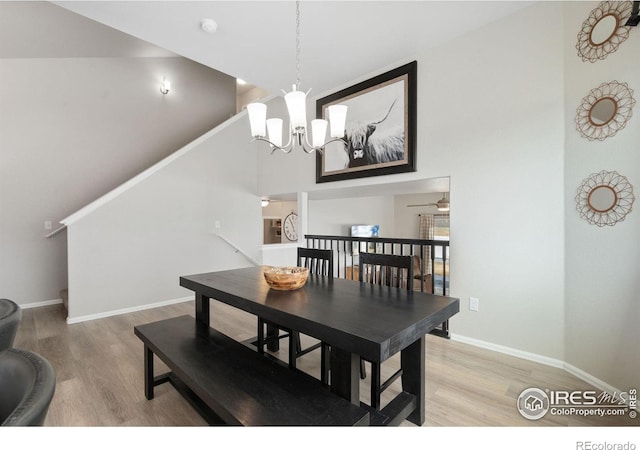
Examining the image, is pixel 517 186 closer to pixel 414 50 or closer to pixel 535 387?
pixel 535 387

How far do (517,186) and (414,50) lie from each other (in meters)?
1.78

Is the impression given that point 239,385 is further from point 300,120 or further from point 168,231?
point 168,231

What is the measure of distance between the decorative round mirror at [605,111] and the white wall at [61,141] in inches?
226

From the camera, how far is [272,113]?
492cm

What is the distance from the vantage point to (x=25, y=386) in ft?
2.15

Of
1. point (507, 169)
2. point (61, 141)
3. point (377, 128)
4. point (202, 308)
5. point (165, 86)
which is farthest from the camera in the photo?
point (165, 86)

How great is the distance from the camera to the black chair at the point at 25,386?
541 mm

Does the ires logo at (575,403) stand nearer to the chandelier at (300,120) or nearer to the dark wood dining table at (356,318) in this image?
the dark wood dining table at (356,318)

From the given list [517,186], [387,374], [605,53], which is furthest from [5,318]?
[605,53]

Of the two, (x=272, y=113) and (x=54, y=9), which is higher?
(x=54, y=9)

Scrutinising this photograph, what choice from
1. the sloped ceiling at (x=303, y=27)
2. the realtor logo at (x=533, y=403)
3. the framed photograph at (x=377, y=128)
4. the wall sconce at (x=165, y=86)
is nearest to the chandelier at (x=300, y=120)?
the sloped ceiling at (x=303, y=27)

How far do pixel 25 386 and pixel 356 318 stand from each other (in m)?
1.12

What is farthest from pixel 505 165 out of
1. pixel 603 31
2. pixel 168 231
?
pixel 168 231

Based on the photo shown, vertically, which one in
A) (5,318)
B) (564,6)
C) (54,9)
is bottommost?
(5,318)
